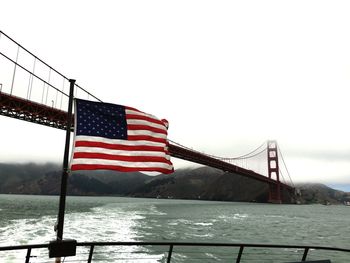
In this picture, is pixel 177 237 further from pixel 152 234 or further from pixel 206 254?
pixel 206 254

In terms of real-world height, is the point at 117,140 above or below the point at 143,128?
below

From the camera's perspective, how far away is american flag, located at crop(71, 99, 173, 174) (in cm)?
554

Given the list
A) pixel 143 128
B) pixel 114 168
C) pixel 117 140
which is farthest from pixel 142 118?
pixel 114 168

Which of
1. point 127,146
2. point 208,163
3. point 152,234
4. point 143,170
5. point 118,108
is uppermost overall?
point 208,163

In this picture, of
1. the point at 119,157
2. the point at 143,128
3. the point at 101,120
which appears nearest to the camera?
the point at 101,120

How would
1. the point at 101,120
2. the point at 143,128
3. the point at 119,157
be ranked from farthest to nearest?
1. the point at 143,128
2. the point at 119,157
3. the point at 101,120

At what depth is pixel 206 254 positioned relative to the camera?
15.5 meters

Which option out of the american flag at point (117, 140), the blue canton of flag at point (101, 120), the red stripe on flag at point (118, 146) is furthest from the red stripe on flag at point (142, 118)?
the red stripe on flag at point (118, 146)

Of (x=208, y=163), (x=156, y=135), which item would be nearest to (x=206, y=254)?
(x=156, y=135)

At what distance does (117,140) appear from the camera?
6.08 meters

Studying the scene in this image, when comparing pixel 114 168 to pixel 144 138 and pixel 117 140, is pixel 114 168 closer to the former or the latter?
pixel 117 140

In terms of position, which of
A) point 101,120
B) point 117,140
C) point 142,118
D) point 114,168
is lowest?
point 114,168

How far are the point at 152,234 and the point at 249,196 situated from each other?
14257cm

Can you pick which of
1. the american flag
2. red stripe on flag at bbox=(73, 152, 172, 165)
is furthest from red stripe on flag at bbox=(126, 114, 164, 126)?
red stripe on flag at bbox=(73, 152, 172, 165)
